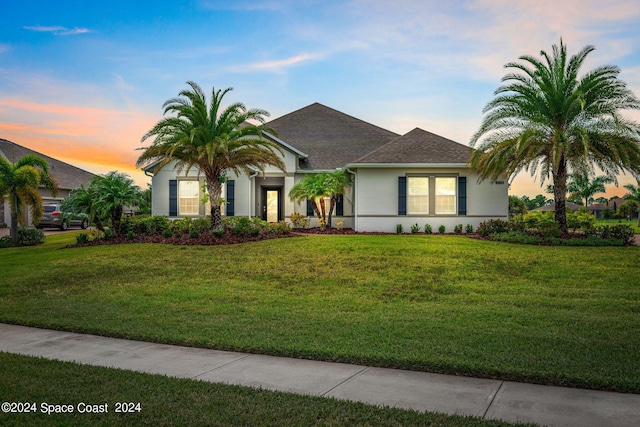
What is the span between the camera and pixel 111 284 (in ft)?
40.0

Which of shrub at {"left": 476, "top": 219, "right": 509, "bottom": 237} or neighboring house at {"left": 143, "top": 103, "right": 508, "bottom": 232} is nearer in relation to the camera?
shrub at {"left": 476, "top": 219, "right": 509, "bottom": 237}

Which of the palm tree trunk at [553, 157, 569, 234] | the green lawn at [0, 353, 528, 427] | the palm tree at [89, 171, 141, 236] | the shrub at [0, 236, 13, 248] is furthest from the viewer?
the shrub at [0, 236, 13, 248]

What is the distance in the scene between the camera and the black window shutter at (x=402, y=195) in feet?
72.8

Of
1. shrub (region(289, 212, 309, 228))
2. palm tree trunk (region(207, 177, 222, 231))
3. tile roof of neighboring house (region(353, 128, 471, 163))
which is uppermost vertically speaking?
Answer: tile roof of neighboring house (region(353, 128, 471, 163))

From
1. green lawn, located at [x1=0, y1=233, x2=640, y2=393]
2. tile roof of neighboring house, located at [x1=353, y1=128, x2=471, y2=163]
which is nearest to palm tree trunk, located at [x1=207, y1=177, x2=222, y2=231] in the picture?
green lawn, located at [x1=0, y1=233, x2=640, y2=393]

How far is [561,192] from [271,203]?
14.1 meters

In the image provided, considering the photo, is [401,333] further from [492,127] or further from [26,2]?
[26,2]

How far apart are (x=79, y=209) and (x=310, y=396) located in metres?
17.7

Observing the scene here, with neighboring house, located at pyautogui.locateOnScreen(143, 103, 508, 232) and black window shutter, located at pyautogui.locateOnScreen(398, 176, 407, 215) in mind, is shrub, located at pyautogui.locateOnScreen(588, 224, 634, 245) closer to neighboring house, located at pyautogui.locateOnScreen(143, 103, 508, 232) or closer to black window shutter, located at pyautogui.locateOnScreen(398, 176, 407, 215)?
neighboring house, located at pyautogui.locateOnScreen(143, 103, 508, 232)

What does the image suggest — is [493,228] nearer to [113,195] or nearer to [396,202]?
[396,202]

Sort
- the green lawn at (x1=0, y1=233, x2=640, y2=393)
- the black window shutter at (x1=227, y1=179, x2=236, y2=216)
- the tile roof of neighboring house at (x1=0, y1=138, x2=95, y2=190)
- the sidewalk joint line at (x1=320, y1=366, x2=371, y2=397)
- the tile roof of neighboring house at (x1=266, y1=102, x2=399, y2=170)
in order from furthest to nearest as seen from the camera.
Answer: the tile roof of neighboring house at (x1=0, y1=138, x2=95, y2=190), the tile roof of neighboring house at (x1=266, y1=102, x2=399, y2=170), the black window shutter at (x1=227, y1=179, x2=236, y2=216), the green lawn at (x1=0, y1=233, x2=640, y2=393), the sidewalk joint line at (x1=320, y1=366, x2=371, y2=397)

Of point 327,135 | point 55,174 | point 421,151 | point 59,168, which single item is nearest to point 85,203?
point 421,151

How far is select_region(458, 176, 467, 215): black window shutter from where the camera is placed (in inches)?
874

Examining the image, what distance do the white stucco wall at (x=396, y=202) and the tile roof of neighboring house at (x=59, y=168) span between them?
26.5 metres
